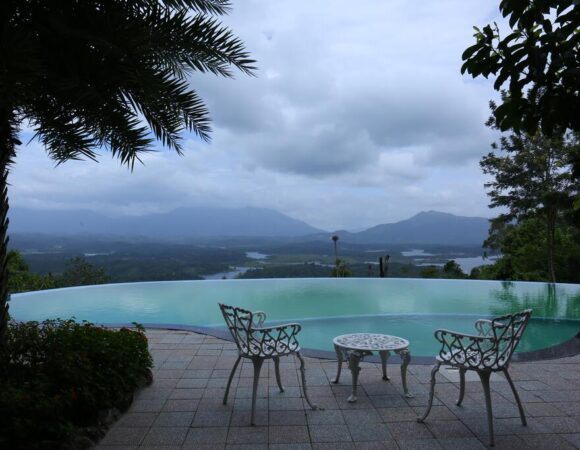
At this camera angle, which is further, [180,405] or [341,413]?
[180,405]

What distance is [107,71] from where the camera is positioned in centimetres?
333

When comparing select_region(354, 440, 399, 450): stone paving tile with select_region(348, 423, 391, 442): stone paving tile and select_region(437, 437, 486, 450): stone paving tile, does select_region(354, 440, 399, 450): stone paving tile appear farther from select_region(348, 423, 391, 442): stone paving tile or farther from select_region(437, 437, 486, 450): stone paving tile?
select_region(437, 437, 486, 450): stone paving tile

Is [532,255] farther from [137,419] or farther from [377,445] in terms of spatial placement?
[137,419]

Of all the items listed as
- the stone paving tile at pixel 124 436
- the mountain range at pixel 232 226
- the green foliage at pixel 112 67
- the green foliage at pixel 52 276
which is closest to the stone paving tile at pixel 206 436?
the stone paving tile at pixel 124 436

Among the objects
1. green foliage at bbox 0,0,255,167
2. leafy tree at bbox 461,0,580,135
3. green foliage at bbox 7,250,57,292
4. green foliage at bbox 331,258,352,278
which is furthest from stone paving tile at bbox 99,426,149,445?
green foliage at bbox 331,258,352,278

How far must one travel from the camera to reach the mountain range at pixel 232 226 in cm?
5969

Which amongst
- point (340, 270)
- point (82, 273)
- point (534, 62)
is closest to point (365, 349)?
point (534, 62)

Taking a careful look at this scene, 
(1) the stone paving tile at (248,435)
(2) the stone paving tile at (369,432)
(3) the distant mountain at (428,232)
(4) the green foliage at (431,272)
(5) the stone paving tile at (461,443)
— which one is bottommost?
(1) the stone paving tile at (248,435)

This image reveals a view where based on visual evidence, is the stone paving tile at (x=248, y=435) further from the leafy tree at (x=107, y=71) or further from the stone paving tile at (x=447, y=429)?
the leafy tree at (x=107, y=71)

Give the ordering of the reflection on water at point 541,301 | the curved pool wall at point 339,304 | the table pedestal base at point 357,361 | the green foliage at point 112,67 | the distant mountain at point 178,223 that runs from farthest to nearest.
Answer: the distant mountain at point 178,223 → the reflection on water at point 541,301 → the curved pool wall at point 339,304 → the table pedestal base at point 357,361 → the green foliage at point 112,67

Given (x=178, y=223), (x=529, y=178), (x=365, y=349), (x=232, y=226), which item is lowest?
(x=365, y=349)

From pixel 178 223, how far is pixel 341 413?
490ft

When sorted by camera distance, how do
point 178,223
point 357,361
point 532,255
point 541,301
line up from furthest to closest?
1. point 178,223
2. point 532,255
3. point 541,301
4. point 357,361

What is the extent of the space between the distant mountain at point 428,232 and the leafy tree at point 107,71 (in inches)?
2015
